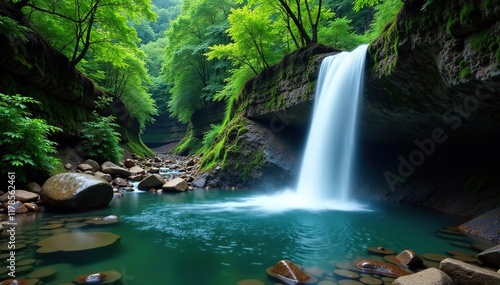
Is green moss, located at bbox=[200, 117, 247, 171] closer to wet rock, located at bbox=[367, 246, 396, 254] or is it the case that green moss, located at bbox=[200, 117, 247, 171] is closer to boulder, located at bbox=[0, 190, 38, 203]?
boulder, located at bbox=[0, 190, 38, 203]

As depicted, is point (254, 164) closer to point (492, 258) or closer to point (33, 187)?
point (33, 187)

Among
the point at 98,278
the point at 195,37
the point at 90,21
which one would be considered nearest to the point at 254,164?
the point at 90,21

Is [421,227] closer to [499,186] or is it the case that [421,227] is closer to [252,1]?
[499,186]

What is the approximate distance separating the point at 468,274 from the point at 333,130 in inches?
245

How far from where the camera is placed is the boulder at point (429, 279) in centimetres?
255

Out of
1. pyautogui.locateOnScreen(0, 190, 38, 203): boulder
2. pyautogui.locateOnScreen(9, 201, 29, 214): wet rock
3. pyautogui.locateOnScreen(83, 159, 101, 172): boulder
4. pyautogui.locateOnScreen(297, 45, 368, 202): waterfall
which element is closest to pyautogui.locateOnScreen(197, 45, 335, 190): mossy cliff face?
pyautogui.locateOnScreen(297, 45, 368, 202): waterfall

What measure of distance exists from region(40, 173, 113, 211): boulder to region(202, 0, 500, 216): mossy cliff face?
5.42 metres

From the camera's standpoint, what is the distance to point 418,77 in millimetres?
5559

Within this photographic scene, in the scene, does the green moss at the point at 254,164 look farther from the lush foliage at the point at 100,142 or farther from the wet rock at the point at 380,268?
the wet rock at the point at 380,268

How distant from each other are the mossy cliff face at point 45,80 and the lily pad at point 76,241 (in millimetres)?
5542

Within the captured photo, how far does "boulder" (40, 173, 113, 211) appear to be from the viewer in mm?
5926

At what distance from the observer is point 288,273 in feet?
10.1

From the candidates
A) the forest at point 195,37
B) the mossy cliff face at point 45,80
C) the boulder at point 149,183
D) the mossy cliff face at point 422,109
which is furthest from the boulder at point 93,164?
the mossy cliff face at point 422,109

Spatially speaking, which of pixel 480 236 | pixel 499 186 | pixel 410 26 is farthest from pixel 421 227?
pixel 410 26
